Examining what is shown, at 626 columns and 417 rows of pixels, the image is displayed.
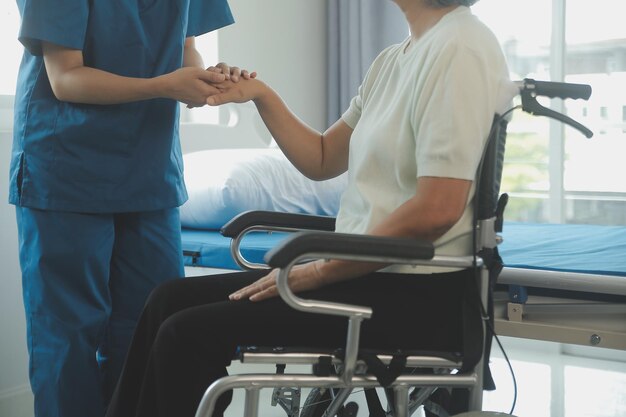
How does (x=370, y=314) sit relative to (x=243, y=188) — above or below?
below

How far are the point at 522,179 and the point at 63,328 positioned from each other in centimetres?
302

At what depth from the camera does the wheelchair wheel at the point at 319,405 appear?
161 cm

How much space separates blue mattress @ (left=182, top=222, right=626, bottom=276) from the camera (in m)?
1.85

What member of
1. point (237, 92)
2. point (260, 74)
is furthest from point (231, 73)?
point (260, 74)

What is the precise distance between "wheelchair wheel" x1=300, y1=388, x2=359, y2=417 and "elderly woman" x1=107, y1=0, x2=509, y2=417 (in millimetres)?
308

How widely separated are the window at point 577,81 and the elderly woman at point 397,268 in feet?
7.05

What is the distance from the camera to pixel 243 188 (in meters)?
2.41

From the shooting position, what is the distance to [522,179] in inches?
167

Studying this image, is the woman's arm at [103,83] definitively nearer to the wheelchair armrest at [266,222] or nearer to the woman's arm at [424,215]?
the wheelchair armrest at [266,222]

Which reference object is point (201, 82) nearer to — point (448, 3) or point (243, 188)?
point (448, 3)

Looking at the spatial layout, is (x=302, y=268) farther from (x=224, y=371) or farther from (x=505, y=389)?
(x=505, y=389)

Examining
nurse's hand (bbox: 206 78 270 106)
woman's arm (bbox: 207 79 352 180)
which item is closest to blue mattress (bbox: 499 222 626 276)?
woman's arm (bbox: 207 79 352 180)

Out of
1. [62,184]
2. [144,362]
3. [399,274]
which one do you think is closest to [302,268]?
[399,274]

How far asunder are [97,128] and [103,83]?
5.0 inches
